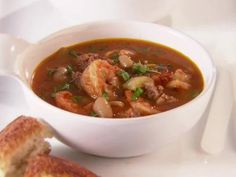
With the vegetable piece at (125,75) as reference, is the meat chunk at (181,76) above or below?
above

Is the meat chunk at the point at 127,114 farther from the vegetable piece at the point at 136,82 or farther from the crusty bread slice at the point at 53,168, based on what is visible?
the crusty bread slice at the point at 53,168

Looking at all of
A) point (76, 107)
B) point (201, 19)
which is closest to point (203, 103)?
point (76, 107)

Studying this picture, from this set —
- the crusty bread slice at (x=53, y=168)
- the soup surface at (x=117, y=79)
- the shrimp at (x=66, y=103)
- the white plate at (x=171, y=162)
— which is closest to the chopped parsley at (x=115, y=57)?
the soup surface at (x=117, y=79)

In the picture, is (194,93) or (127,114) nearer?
(127,114)

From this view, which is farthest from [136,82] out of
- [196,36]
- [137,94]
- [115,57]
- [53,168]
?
[196,36]

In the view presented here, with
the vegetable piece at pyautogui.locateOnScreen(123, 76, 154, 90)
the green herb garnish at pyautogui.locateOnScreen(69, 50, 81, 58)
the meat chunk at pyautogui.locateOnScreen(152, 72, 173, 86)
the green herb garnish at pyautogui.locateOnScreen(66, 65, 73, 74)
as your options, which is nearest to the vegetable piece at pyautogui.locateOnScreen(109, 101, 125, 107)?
the vegetable piece at pyautogui.locateOnScreen(123, 76, 154, 90)

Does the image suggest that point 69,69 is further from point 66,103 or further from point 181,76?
point 181,76

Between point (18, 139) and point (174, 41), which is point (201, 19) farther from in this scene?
point (18, 139)

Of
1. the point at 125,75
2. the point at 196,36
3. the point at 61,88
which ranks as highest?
the point at 125,75
